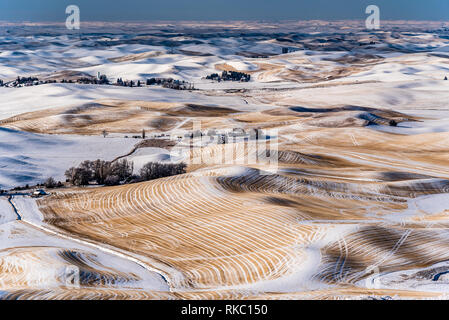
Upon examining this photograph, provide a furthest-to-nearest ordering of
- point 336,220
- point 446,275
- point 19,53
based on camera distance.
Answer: point 19,53 → point 336,220 → point 446,275

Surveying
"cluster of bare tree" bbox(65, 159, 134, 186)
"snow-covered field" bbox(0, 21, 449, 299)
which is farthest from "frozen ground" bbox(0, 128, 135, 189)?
"cluster of bare tree" bbox(65, 159, 134, 186)

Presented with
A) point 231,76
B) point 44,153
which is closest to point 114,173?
point 44,153

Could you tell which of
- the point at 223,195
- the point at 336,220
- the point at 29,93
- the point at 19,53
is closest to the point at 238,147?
the point at 223,195

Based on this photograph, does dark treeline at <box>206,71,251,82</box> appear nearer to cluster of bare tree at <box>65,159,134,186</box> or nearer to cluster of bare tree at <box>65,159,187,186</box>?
cluster of bare tree at <box>65,159,187,186</box>

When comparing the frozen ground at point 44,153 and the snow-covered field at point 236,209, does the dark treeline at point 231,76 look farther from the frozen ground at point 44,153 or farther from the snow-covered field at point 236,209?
the frozen ground at point 44,153

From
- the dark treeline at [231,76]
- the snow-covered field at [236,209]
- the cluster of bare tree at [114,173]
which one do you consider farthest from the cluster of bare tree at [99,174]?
the dark treeline at [231,76]

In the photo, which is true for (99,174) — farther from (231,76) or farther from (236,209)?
Answer: (231,76)

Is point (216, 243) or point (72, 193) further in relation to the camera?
point (72, 193)

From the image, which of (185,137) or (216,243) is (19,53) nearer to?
(185,137)
